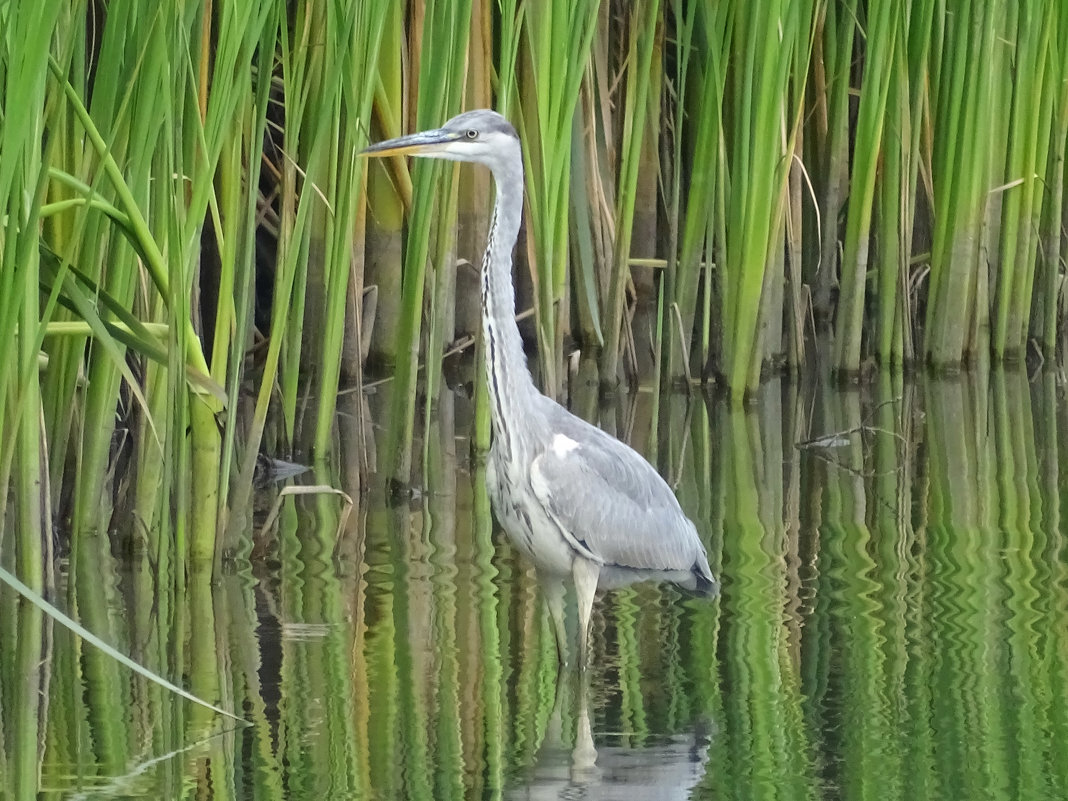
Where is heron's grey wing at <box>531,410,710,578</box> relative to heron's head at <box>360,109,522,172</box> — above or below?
below

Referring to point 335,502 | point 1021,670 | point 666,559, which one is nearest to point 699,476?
point 335,502

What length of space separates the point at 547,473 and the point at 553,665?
1.58 feet

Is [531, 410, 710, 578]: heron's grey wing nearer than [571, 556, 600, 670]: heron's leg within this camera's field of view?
No

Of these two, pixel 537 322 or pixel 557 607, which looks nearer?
pixel 557 607

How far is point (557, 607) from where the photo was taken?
14.0ft

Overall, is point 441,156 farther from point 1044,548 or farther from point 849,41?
point 849,41

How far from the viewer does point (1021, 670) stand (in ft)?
12.6

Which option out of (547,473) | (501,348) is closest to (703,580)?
(547,473)

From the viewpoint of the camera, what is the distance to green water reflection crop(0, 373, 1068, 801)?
3232 mm

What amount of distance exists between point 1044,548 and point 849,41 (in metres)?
3.50

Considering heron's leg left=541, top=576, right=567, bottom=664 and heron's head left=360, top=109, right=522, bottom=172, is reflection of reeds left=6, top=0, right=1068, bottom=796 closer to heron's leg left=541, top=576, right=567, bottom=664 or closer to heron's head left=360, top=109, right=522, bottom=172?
heron's leg left=541, top=576, right=567, bottom=664

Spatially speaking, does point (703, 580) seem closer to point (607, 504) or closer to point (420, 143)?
point (607, 504)

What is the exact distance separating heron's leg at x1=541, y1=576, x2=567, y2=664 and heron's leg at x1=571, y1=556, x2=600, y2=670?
4cm

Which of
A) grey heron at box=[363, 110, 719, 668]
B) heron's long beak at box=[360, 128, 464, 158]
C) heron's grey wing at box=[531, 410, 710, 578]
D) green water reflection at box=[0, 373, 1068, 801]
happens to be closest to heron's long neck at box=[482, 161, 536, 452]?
grey heron at box=[363, 110, 719, 668]
